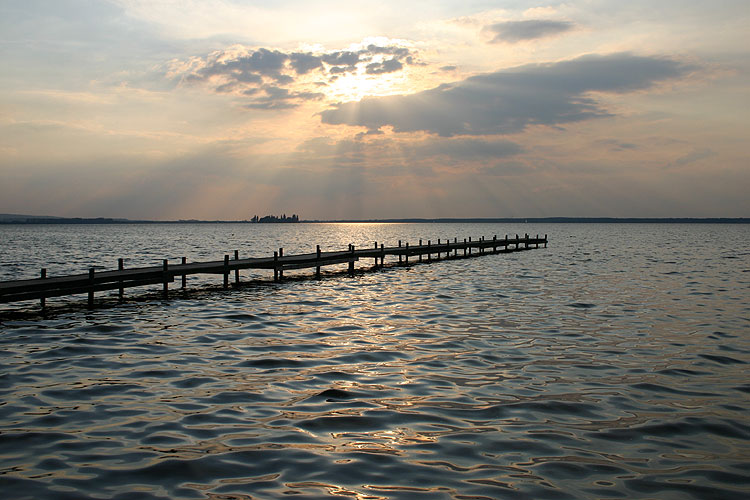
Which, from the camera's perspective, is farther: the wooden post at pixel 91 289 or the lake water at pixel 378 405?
the wooden post at pixel 91 289

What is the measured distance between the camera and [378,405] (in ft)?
30.1

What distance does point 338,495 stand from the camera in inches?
234

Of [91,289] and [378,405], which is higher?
[91,289]

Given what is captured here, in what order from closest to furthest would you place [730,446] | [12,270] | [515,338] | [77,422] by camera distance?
[730,446] → [77,422] → [515,338] → [12,270]

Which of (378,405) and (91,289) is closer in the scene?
(378,405)

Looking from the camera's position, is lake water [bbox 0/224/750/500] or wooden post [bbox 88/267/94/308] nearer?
lake water [bbox 0/224/750/500]

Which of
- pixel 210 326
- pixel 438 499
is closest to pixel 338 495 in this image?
pixel 438 499

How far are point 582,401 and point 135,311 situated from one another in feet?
55.1

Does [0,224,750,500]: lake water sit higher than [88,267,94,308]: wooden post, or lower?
lower

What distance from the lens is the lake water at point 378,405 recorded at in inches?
253

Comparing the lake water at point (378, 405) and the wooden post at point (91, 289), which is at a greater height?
the wooden post at point (91, 289)

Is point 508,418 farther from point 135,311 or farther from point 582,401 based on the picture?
point 135,311

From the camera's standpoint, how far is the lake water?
21.1 feet

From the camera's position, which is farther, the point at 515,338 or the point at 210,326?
the point at 210,326
